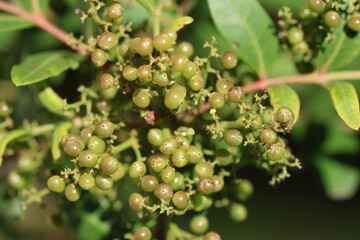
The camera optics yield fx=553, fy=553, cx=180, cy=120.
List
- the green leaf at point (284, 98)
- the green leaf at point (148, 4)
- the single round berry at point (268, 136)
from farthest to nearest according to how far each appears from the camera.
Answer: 1. the green leaf at point (148, 4)
2. the green leaf at point (284, 98)
3. the single round berry at point (268, 136)

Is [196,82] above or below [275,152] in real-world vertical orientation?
above

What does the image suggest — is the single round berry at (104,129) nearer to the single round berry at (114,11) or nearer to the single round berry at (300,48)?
the single round berry at (114,11)

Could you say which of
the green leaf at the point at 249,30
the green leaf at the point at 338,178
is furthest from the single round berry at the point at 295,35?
the green leaf at the point at 338,178

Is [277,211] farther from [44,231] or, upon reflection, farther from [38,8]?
[38,8]

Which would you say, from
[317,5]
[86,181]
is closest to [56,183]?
[86,181]

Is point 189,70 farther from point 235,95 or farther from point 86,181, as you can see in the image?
point 86,181

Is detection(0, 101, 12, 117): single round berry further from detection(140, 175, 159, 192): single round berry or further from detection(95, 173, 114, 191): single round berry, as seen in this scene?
detection(140, 175, 159, 192): single round berry
